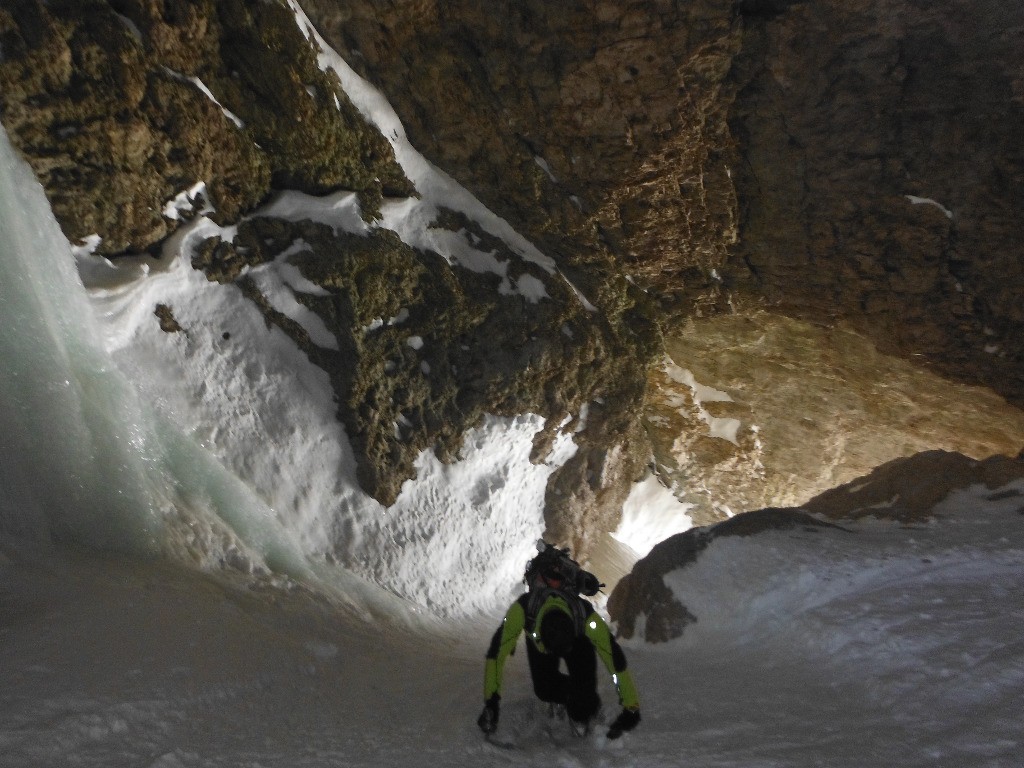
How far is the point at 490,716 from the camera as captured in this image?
4203 mm

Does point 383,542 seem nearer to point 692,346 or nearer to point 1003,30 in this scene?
point 692,346

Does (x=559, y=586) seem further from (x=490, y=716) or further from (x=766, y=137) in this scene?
(x=766, y=137)

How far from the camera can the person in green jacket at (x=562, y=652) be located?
4.08 metres

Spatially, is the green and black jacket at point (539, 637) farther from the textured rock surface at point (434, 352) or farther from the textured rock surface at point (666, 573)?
the textured rock surface at point (434, 352)

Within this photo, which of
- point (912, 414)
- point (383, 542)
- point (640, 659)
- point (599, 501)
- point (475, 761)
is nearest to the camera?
point (475, 761)

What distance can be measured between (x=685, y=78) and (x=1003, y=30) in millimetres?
3003

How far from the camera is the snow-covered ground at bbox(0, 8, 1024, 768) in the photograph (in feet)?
12.4

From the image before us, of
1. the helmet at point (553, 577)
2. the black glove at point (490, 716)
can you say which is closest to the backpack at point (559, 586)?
the helmet at point (553, 577)

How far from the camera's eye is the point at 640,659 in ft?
22.5

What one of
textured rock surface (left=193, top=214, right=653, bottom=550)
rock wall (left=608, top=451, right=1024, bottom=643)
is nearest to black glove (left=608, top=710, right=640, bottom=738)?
rock wall (left=608, top=451, right=1024, bottom=643)

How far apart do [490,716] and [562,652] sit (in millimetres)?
597

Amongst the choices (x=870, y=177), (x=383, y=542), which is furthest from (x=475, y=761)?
(x=870, y=177)

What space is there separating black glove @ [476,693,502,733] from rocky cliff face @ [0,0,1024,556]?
4732 mm

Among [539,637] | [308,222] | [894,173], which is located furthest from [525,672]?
[894,173]
